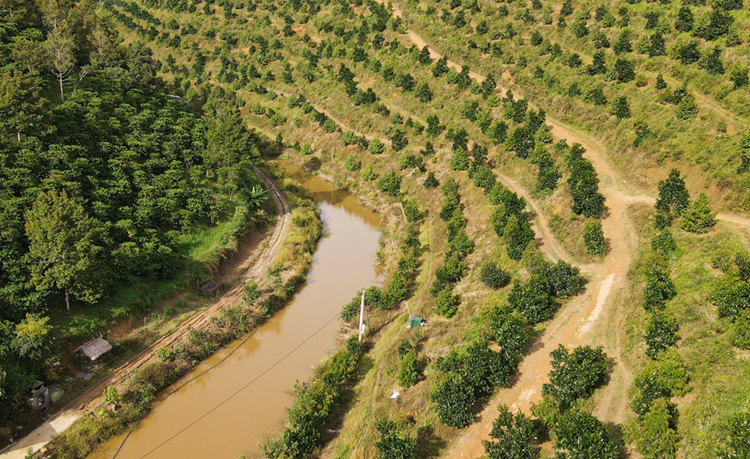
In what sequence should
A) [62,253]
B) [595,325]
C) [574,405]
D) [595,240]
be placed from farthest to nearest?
[595,240] < [62,253] < [595,325] < [574,405]

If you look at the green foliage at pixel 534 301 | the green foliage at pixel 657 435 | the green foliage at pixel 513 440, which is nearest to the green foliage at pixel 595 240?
the green foliage at pixel 534 301

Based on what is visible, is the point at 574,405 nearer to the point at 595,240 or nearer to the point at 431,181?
the point at 595,240

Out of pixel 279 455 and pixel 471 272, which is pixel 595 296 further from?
pixel 279 455

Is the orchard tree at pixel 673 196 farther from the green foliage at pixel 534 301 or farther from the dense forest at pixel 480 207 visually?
the green foliage at pixel 534 301

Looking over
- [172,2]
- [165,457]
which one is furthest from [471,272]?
[172,2]

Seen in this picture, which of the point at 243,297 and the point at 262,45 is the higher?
the point at 262,45

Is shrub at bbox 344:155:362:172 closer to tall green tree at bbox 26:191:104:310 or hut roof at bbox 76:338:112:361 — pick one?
tall green tree at bbox 26:191:104:310

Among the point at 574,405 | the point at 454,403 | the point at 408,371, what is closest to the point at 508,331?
the point at 574,405
